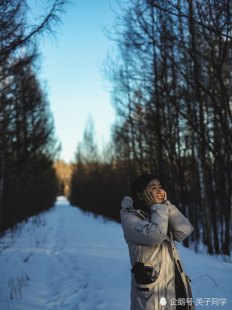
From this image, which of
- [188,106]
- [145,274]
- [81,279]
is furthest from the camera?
[188,106]

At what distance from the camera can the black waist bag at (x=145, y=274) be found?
239cm

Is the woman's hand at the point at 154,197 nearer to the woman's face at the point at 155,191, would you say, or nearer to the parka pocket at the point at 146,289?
the woman's face at the point at 155,191

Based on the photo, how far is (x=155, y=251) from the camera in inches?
97.1

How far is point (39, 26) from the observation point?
529 cm

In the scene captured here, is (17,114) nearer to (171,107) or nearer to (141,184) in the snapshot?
(171,107)

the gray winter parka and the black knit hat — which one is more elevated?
the black knit hat

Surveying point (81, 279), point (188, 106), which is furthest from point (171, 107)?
point (81, 279)

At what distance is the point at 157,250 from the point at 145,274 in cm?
18

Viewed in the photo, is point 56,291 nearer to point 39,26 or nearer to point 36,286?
point 36,286

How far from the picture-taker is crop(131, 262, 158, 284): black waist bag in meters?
2.39

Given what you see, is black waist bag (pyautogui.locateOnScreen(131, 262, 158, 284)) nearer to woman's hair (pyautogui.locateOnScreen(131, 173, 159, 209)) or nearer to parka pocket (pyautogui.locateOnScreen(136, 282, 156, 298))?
parka pocket (pyautogui.locateOnScreen(136, 282, 156, 298))

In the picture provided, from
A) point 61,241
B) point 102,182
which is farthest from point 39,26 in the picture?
point 102,182

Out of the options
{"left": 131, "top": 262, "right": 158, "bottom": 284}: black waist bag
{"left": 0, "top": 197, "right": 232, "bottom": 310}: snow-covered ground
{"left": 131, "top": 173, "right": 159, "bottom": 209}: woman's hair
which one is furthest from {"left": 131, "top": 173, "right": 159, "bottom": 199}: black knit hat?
{"left": 0, "top": 197, "right": 232, "bottom": 310}: snow-covered ground

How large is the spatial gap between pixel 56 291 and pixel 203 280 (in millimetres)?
2240
